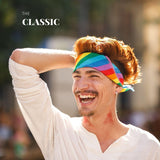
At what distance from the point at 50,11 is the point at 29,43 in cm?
112

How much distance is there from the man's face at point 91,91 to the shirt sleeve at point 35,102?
0.22 m

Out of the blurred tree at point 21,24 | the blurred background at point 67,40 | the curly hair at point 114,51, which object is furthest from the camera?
the blurred tree at point 21,24

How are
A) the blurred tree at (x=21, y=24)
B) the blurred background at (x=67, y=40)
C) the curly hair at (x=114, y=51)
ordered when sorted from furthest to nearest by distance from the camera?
the blurred tree at (x=21, y=24), the blurred background at (x=67, y=40), the curly hair at (x=114, y=51)

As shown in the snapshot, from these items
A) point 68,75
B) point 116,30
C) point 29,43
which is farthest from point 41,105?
point 116,30

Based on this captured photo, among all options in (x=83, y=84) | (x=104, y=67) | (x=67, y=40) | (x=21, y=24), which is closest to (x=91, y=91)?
(x=83, y=84)

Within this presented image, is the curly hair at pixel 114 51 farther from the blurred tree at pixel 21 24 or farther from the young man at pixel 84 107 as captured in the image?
the blurred tree at pixel 21 24

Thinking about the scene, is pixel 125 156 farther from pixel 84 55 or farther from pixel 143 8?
pixel 143 8

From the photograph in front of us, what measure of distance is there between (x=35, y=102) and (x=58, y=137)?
29 cm

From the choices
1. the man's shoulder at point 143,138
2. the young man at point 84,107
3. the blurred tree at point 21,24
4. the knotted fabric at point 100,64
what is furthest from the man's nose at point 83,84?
the blurred tree at point 21,24

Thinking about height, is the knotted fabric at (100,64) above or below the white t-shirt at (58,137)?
above

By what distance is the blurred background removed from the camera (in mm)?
9023

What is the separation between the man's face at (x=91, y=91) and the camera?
3.01 m

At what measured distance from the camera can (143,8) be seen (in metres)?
27.1

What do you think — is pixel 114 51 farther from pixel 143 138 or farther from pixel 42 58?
pixel 143 138
